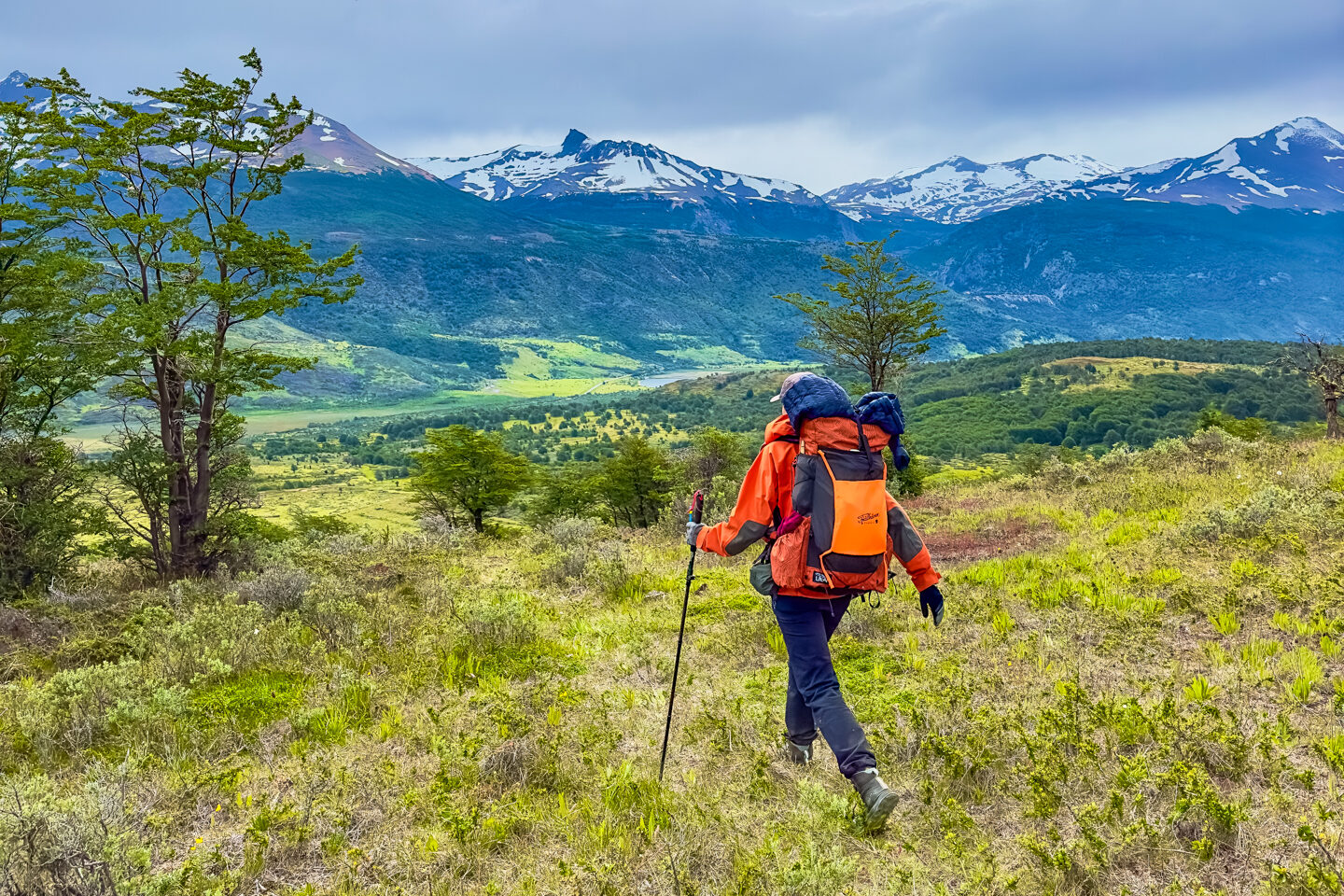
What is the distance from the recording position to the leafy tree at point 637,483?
30.3m

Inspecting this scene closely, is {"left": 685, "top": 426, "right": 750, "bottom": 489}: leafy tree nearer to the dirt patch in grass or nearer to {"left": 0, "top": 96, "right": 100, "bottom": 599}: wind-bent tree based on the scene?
the dirt patch in grass

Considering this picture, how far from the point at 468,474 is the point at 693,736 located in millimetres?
Answer: 23544

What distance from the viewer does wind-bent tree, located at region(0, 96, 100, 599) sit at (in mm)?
10898

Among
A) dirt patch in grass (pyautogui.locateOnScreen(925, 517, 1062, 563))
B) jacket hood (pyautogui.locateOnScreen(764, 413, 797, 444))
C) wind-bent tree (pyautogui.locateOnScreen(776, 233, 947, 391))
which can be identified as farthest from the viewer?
wind-bent tree (pyautogui.locateOnScreen(776, 233, 947, 391))

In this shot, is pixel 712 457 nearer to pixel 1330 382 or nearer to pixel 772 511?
pixel 1330 382

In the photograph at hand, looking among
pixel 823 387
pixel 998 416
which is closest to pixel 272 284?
pixel 823 387

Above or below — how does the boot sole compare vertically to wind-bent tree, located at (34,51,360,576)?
below

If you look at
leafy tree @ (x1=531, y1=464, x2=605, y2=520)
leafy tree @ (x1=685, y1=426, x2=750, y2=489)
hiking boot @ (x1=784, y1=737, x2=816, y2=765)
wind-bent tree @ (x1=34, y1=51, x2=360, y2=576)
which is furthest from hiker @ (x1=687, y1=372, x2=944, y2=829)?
leafy tree @ (x1=531, y1=464, x2=605, y2=520)

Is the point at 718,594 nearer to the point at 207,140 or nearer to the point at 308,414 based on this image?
the point at 207,140

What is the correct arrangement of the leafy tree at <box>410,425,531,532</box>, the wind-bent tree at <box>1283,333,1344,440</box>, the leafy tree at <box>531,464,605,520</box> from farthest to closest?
the leafy tree at <box>531,464,605,520</box>, the leafy tree at <box>410,425,531,532</box>, the wind-bent tree at <box>1283,333,1344,440</box>

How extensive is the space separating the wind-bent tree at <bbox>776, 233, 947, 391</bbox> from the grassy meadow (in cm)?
1479

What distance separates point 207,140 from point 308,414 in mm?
171050

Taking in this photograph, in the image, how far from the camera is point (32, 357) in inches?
445

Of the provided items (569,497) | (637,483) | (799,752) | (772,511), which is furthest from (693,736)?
(569,497)
